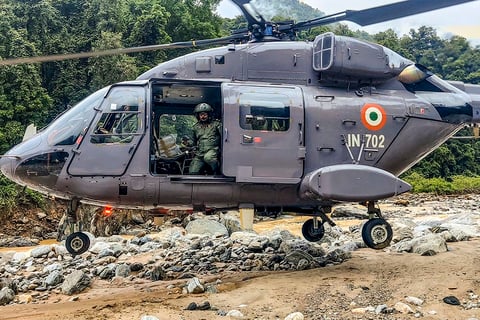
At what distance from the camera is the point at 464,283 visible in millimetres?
7160

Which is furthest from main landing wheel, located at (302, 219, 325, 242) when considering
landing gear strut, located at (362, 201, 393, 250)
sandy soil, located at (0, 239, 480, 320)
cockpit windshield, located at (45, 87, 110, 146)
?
cockpit windshield, located at (45, 87, 110, 146)

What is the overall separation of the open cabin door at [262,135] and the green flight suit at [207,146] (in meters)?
0.37

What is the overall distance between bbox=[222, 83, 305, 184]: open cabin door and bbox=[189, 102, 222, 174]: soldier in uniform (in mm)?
377

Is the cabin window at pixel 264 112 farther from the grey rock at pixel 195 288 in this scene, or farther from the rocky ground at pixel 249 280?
the grey rock at pixel 195 288

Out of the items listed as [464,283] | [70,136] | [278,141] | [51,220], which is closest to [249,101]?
[278,141]

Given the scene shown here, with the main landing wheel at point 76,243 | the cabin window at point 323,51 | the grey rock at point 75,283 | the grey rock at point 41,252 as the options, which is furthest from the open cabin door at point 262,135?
the grey rock at point 41,252

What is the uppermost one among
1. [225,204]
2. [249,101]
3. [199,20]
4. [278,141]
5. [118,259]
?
[199,20]

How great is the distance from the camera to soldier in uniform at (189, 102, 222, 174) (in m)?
8.27

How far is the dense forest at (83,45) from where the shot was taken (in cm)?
3088

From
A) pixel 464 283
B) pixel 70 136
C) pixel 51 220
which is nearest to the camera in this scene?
pixel 464 283

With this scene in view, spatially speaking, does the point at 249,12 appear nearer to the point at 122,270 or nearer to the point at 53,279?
the point at 122,270

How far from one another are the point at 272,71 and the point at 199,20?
133 ft

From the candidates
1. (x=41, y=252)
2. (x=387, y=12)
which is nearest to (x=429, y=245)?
(x=387, y=12)

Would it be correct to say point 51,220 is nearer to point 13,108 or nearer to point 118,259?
point 13,108
